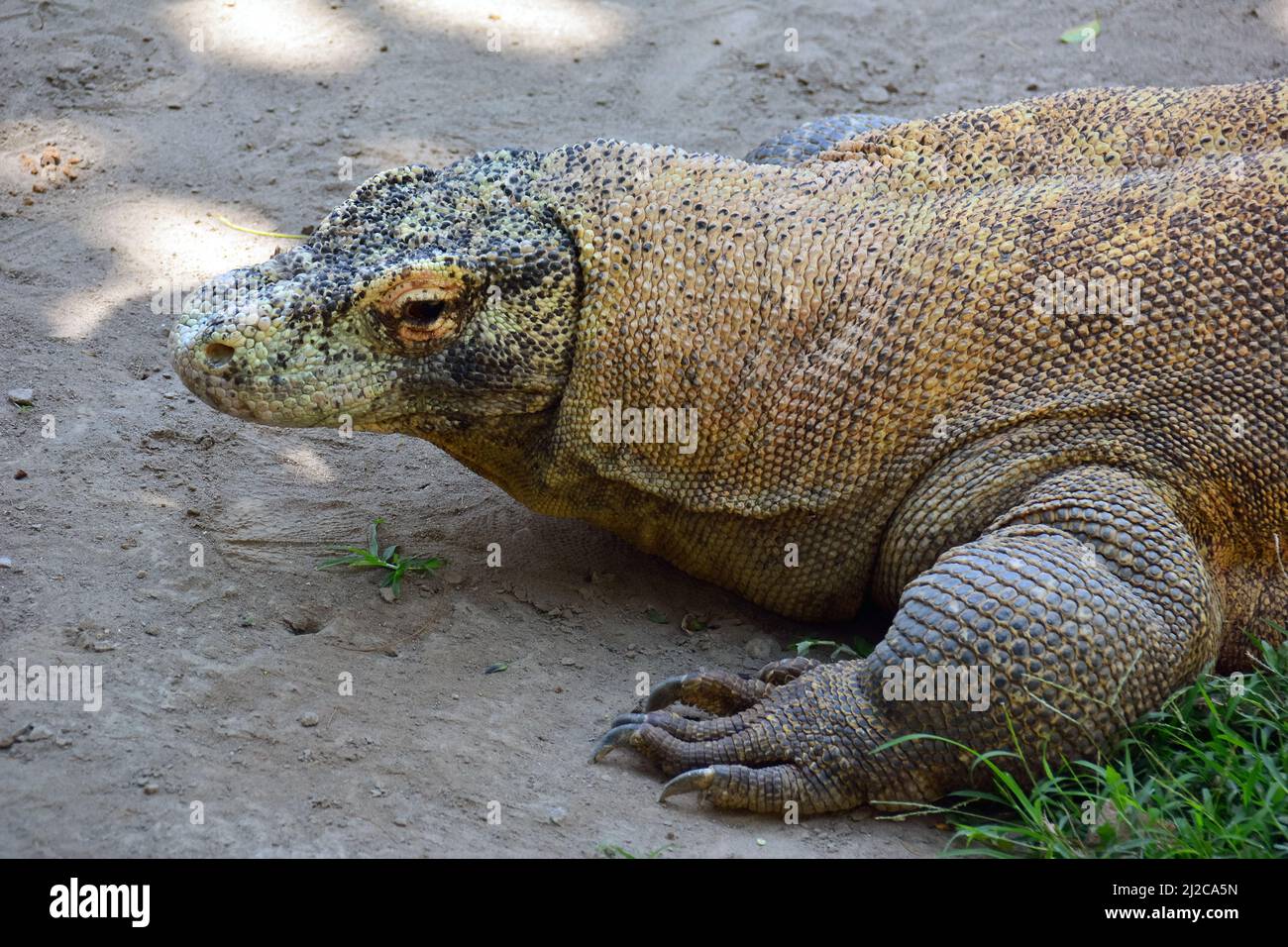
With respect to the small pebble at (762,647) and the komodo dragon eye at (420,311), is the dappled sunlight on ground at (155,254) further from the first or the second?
the small pebble at (762,647)

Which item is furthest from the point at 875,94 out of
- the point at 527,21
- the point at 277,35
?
the point at 277,35

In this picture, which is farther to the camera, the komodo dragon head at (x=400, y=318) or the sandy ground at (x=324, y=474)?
the komodo dragon head at (x=400, y=318)

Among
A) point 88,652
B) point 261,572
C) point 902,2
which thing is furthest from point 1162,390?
point 902,2

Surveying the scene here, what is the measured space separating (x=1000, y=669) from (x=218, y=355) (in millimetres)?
2555

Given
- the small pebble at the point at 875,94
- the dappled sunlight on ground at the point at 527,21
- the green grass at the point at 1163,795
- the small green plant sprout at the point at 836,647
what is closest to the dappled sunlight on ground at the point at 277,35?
the dappled sunlight on ground at the point at 527,21

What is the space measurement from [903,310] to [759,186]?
0.70m

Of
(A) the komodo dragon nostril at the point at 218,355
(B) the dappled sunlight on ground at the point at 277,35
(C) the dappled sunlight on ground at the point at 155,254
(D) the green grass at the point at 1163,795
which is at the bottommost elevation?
(D) the green grass at the point at 1163,795

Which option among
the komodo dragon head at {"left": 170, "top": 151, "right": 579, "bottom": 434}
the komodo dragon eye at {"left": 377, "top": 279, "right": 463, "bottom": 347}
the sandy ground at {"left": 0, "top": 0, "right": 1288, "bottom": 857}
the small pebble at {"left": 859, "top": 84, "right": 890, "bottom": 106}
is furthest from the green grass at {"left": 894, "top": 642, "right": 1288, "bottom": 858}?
the small pebble at {"left": 859, "top": 84, "right": 890, "bottom": 106}

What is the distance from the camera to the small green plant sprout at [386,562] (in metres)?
5.05

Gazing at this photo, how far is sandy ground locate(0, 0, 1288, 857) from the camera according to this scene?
12.6 feet

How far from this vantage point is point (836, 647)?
473 cm

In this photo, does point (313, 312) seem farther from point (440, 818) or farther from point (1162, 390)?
point (1162, 390)

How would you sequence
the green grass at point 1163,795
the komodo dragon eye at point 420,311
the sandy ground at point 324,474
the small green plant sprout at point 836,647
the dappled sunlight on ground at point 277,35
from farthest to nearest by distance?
1. the dappled sunlight on ground at point 277,35
2. the small green plant sprout at point 836,647
3. the komodo dragon eye at point 420,311
4. the sandy ground at point 324,474
5. the green grass at point 1163,795

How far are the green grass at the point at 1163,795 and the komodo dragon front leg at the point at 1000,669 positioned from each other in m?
0.08
